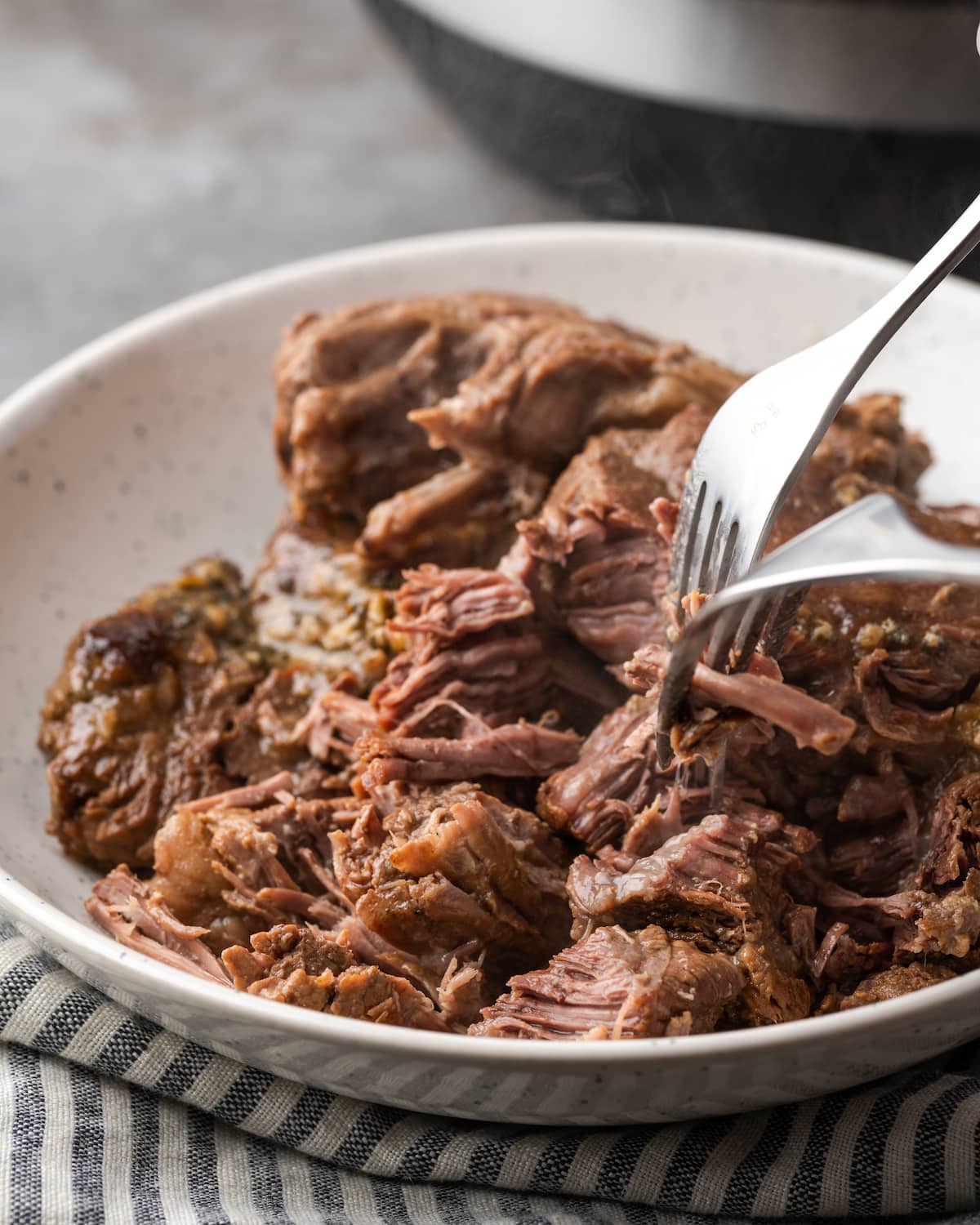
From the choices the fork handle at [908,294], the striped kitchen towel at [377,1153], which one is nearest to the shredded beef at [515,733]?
the striped kitchen towel at [377,1153]

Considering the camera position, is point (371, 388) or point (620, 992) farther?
point (371, 388)

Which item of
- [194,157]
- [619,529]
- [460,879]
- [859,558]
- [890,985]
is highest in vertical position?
[859,558]

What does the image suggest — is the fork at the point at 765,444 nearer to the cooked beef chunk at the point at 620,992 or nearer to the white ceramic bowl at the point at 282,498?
the cooked beef chunk at the point at 620,992

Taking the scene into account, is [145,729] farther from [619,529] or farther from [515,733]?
[619,529]

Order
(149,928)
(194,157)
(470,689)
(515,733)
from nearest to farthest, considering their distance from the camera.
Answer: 1. (149,928)
2. (515,733)
3. (470,689)
4. (194,157)

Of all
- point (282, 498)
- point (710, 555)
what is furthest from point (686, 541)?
point (282, 498)

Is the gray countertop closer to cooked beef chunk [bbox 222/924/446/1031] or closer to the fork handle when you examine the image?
cooked beef chunk [bbox 222/924/446/1031]

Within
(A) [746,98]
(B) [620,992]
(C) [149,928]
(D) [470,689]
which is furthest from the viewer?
(A) [746,98]
